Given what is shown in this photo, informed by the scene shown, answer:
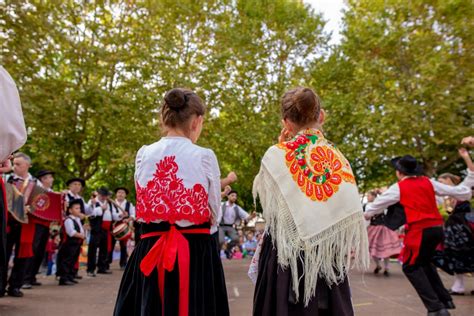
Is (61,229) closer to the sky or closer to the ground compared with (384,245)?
closer to the sky

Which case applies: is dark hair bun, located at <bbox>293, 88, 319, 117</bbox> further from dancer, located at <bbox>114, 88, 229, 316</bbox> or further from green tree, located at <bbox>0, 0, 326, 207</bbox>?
green tree, located at <bbox>0, 0, 326, 207</bbox>

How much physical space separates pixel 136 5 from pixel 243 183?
11230mm

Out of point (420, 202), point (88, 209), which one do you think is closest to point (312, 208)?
point (420, 202)

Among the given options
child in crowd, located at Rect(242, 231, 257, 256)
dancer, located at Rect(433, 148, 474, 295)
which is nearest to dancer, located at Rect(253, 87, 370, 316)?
dancer, located at Rect(433, 148, 474, 295)

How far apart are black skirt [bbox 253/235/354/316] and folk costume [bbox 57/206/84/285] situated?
7.02m

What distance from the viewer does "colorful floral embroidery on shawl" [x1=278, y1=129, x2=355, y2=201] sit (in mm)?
3381

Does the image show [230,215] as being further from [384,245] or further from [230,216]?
[384,245]

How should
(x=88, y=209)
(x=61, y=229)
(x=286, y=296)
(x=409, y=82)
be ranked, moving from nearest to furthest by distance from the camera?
(x=286, y=296) → (x=61, y=229) → (x=88, y=209) → (x=409, y=82)

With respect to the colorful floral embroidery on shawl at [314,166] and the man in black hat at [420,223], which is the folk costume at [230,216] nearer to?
the man in black hat at [420,223]

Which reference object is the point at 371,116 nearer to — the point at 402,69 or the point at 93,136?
the point at 402,69

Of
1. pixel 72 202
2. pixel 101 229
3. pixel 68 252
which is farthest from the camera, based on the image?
pixel 101 229

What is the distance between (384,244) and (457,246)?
8.57ft

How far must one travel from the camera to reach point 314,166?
11.2ft

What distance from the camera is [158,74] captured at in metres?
20.4
